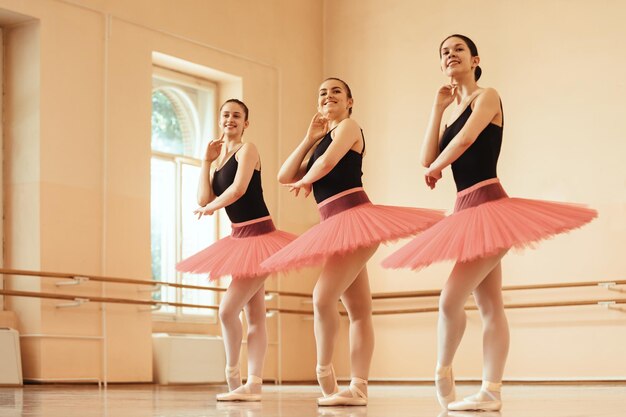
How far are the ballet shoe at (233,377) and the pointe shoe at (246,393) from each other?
73 mm

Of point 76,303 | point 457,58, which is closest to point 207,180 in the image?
point 457,58

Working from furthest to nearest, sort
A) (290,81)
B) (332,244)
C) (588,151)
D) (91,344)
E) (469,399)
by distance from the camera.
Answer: (290,81), (588,151), (91,344), (332,244), (469,399)

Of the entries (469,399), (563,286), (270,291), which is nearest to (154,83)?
(270,291)

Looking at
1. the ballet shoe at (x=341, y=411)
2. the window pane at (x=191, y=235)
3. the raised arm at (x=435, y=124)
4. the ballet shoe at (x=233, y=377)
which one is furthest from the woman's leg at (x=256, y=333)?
the window pane at (x=191, y=235)

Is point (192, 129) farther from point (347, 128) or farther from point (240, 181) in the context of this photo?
point (347, 128)

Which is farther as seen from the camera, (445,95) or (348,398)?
(348,398)

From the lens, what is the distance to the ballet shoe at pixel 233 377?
14.3 feet

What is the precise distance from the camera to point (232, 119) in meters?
4.64

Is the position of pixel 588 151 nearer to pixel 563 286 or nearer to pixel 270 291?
pixel 563 286

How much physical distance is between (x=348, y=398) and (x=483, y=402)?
2.12 feet

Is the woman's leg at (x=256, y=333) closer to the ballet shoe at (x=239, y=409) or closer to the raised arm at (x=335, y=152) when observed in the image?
the ballet shoe at (x=239, y=409)

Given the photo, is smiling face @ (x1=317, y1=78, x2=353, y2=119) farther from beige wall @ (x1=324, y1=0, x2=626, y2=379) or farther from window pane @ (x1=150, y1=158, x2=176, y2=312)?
window pane @ (x1=150, y1=158, x2=176, y2=312)

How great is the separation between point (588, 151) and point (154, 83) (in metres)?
3.59

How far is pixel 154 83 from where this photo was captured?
8.02 meters
